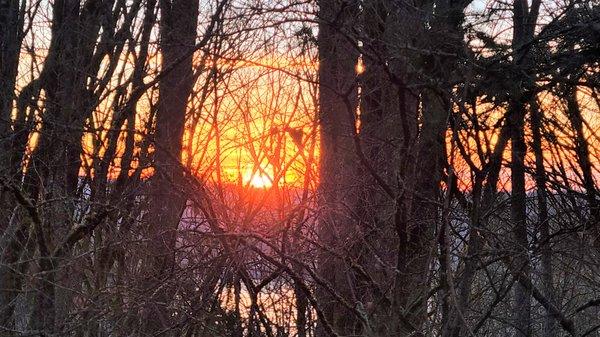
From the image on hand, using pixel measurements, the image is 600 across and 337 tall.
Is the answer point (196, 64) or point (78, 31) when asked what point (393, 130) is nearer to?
point (196, 64)

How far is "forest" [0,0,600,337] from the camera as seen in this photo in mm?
4891

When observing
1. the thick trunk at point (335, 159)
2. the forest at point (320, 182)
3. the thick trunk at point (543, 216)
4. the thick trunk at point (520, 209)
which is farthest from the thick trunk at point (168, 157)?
the thick trunk at point (543, 216)

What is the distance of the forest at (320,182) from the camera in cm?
489

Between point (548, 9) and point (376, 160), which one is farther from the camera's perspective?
point (376, 160)

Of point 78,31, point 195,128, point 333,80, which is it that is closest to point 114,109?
point 78,31

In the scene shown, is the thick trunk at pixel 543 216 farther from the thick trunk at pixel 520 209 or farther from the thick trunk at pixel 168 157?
the thick trunk at pixel 168 157

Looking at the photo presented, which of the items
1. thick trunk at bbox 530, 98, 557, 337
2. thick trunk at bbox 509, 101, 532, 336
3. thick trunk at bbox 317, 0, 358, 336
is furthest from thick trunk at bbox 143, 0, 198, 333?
thick trunk at bbox 530, 98, 557, 337

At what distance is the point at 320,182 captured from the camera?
830cm

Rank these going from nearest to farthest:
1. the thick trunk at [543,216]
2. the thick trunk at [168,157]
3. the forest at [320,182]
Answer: the forest at [320,182]
the thick trunk at [168,157]
the thick trunk at [543,216]

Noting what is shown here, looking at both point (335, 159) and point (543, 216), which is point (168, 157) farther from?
point (543, 216)

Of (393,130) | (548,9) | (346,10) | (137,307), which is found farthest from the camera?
(393,130)

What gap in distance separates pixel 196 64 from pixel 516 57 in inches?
180

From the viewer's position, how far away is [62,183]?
8.09m

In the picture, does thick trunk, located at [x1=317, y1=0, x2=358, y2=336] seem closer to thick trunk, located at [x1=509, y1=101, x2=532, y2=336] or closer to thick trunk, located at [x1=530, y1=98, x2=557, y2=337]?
thick trunk, located at [x1=509, y1=101, x2=532, y2=336]
